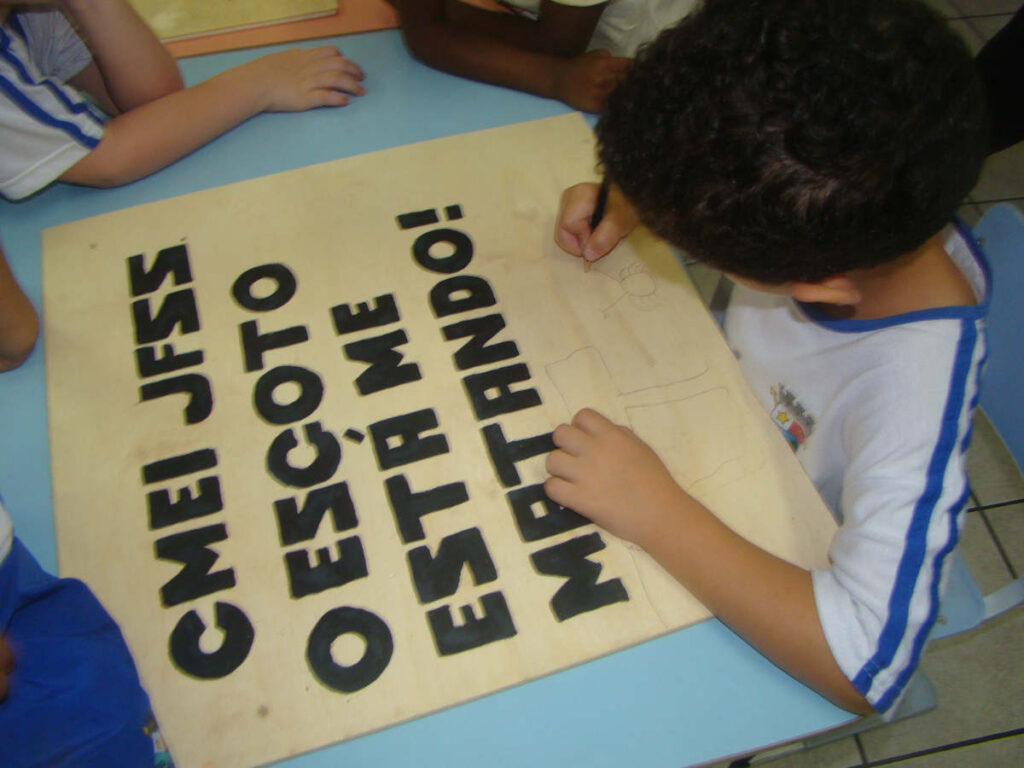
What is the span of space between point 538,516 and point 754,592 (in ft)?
0.60

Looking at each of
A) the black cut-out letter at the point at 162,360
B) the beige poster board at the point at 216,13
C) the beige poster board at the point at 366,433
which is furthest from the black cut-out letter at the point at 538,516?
the beige poster board at the point at 216,13

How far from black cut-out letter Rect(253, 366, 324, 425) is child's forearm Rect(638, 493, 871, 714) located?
323 millimetres

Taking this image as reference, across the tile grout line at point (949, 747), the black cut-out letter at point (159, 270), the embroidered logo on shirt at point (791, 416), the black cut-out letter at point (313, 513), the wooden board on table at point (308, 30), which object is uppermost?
the wooden board on table at point (308, 30)

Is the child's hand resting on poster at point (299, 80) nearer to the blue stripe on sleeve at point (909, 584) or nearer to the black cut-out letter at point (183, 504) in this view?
the black cut-out letter at point (183, 504)

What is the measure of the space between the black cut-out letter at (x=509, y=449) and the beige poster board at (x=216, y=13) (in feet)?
2.23

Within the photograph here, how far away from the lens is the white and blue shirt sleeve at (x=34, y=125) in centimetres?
73

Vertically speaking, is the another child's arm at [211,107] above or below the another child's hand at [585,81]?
above

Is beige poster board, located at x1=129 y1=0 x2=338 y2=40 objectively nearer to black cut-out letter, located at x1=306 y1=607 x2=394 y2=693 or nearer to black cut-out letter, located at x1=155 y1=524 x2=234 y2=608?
black cut-out letter, located at x1=155 y1=524 x2=234 y2=608

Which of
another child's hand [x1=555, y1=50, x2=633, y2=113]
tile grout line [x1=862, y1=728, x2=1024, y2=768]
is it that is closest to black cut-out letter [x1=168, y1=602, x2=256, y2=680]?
another child's hand [x1=555, y1=50, x2=633, y2=113]

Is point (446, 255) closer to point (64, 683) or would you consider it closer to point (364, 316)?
point (364, 316)

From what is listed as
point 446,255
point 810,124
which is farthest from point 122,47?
point 810,124

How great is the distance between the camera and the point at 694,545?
22.7 inches

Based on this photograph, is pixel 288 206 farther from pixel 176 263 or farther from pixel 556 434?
pixel 556 434

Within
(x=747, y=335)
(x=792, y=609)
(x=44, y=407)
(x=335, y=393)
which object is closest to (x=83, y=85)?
(x=44, y=407)
